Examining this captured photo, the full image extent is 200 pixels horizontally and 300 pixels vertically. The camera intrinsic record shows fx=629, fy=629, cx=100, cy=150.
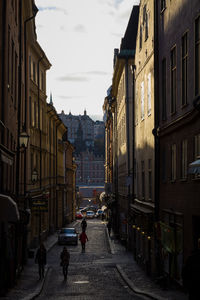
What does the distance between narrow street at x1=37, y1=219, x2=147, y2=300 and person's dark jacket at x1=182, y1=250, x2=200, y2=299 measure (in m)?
10.6

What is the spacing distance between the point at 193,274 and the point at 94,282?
1626cm

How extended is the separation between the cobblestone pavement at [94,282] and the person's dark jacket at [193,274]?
9215mm

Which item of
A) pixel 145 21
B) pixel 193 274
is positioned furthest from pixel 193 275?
pixel 145 21

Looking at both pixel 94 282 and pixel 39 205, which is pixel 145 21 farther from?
pixel 94 282

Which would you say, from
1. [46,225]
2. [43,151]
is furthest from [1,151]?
[46,225]

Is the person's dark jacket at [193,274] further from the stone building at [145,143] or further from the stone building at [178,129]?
the stone building at [145,143]

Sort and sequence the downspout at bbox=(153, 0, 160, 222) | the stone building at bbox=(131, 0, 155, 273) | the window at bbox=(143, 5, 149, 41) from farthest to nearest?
the window at bbox=(143, 5, 149, 41)
the stone building at bbox=(131, 0, 155, 273)
the downspout at bbox=(153, 0, 160, 222)

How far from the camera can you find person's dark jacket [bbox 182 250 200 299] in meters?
9.60

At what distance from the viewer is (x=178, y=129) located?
2062 cm

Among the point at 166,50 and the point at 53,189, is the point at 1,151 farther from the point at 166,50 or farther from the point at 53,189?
the point at 53,189

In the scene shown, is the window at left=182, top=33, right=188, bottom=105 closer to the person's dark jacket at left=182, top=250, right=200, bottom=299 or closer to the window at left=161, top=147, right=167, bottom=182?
the window at left=161, top=147, right=167, bottom=182

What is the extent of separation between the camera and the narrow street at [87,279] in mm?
21492

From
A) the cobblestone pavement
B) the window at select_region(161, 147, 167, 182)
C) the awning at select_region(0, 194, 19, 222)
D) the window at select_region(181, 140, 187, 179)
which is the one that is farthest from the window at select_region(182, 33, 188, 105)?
the awning at select_region(0, 194, 19, 222)

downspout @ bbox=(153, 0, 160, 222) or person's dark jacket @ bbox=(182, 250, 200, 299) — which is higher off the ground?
downspout @ bbox=(153, 0, 160, 222)
